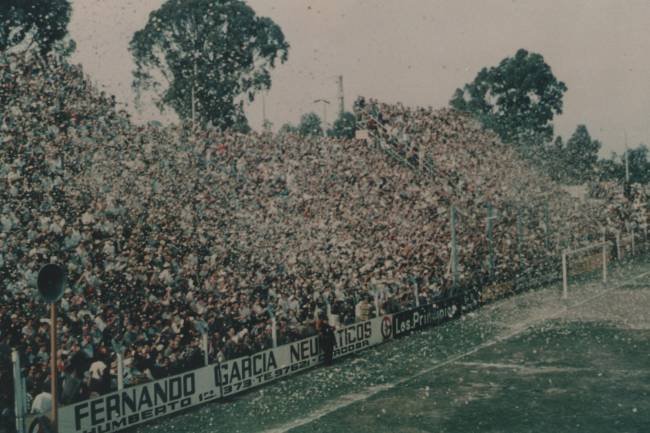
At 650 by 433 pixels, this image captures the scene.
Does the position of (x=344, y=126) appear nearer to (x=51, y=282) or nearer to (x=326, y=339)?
(x=326, y=339)

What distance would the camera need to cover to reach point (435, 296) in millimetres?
27984

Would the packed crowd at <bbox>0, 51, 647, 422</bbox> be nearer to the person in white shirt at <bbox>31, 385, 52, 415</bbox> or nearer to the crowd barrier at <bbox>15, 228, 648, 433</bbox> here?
the crowd barrier at <bbox>15, 228, 648, 433</bbox>

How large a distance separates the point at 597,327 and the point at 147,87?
34504 mm

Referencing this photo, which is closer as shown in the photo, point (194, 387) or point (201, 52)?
point (194, 387)

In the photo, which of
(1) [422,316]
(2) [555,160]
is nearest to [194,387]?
(1) [422,316]

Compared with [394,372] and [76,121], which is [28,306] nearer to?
[394,372]

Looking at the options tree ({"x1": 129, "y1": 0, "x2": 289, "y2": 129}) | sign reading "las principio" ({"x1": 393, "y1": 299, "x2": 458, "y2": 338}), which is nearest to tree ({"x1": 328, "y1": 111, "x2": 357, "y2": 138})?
tree ({"x1": 129, "y1": 0, "x2": 289, "y2": 129})

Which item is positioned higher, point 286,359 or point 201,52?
point 201,52

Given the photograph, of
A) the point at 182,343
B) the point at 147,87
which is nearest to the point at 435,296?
the point at 182,343

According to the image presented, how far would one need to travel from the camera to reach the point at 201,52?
50.0m

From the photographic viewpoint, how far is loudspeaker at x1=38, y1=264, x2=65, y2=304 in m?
10.3

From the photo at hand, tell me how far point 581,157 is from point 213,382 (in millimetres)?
76873

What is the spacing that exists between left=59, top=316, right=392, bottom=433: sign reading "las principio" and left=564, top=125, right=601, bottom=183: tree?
5717cm

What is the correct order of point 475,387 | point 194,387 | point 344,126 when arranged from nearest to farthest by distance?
1. point 194,387
2. point 475,387
3. point 344,126
